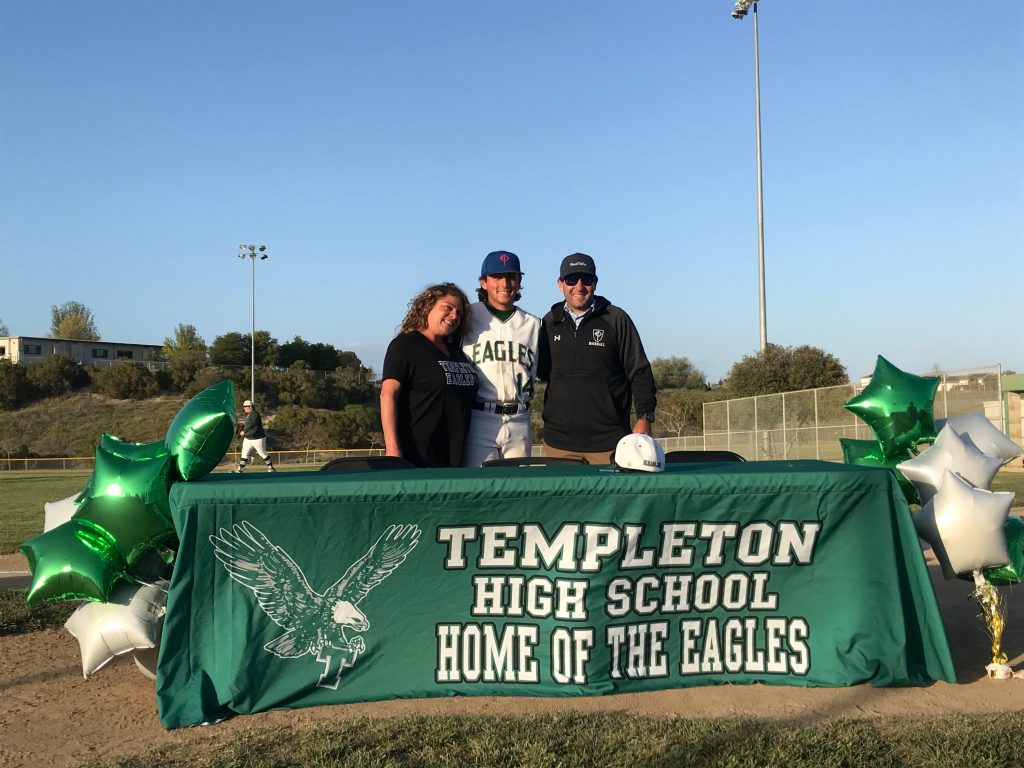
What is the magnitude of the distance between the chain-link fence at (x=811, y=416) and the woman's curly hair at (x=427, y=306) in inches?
571

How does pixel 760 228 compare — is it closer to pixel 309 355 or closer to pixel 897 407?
pixel 897 407

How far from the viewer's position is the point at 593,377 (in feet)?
16.6

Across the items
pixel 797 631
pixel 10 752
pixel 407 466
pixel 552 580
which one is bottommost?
pixel 10 752

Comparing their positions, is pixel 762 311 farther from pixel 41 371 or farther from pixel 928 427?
pixel 41 371

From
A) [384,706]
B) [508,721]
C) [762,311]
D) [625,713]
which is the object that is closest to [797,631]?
[625,713]

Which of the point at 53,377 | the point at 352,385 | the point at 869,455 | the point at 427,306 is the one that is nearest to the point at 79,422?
the point at 53,377

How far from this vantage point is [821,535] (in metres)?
3.72

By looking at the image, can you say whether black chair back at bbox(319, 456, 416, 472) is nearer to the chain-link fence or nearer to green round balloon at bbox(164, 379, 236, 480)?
green round balloon at bbox(164, 379, 236, 480)

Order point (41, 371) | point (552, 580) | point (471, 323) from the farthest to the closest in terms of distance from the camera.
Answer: point (41, 371)
point (471, 323)
point (552, 580)

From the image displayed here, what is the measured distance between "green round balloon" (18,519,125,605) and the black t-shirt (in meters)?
1.55

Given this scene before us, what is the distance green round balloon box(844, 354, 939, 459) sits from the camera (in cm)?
448

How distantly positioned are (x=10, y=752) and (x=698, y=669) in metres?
2.59

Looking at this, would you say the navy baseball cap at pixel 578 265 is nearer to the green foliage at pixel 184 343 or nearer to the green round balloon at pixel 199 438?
the green round balloon at pixel 199 438

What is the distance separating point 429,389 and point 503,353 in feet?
1.64
